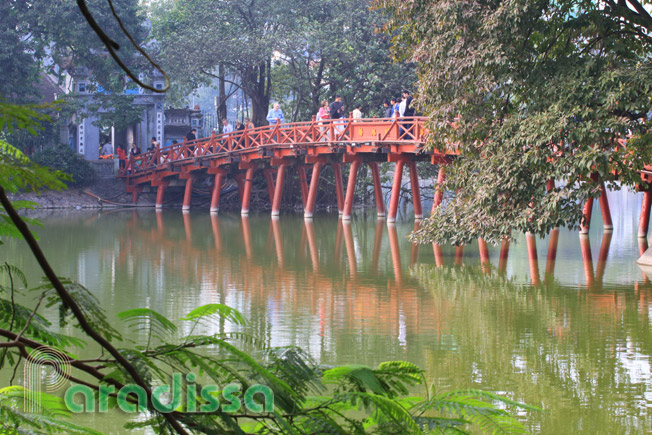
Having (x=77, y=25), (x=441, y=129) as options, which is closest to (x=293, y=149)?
(x=77, y=25)

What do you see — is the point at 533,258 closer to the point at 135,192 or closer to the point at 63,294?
the point at 63,294

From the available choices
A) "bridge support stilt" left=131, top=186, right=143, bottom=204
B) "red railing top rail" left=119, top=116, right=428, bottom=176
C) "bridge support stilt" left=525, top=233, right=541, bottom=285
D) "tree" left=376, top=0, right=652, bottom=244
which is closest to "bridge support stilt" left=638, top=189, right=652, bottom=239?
"bridge support stilt" left=525, top=233, right=541, bottom=285

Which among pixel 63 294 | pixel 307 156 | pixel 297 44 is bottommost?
pixel 63 294

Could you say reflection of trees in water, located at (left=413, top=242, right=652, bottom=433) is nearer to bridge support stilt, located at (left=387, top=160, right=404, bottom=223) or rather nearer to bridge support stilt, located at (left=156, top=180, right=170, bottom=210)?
bridge support stilt, located at (left=387, top=160, right=404, bottom=223)

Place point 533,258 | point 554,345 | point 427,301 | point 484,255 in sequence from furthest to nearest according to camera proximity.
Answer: point 484,255, point 533,258, point 427,301, point 554,345

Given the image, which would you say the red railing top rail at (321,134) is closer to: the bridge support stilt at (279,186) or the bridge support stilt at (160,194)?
the bridge support stilt at (160,194)

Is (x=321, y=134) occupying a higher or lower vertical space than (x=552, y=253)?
higher

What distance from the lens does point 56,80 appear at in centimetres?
4306

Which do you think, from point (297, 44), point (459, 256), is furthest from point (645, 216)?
point (297, 44)

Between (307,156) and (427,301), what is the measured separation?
16679mm

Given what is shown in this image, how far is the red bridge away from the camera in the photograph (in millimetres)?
24281

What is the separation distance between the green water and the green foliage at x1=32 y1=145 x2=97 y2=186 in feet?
38.4

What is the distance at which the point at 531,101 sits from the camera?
13594 millimetres

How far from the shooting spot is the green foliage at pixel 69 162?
107 feet
